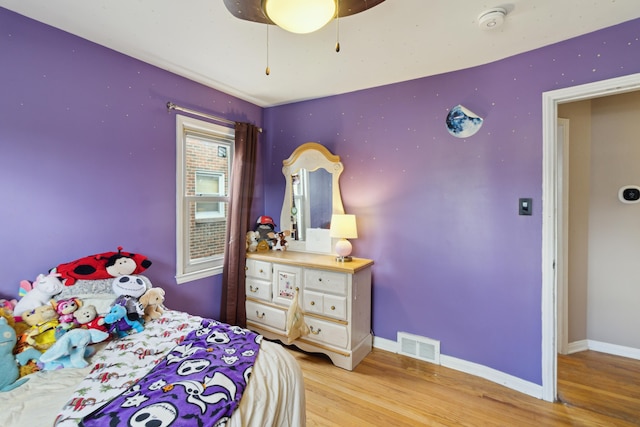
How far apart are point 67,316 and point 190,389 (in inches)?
39.8

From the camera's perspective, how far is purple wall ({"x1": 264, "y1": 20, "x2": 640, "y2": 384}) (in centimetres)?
203

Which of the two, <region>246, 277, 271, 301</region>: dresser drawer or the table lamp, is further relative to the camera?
<region>246, 277, 271, 301</region>: dresser drawer

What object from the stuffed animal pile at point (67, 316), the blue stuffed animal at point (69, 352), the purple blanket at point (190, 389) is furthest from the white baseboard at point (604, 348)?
the blue stuffed animal at point (69, 352)

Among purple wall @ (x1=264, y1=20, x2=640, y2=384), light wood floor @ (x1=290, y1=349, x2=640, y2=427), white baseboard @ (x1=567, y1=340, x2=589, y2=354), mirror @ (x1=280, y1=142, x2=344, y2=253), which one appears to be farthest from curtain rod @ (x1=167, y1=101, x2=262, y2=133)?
white baseboard @ (x1=567, y1=340, x2=589, y2=354)

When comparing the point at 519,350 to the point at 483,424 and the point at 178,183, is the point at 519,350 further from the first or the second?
the point at 178,183

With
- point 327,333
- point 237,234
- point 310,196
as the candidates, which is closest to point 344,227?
point 310,196

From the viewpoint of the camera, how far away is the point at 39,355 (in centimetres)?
140

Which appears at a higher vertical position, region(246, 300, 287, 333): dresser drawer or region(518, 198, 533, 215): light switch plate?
region(518, 198, 533, 215): light switch plate

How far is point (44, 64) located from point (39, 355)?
169 centimetres

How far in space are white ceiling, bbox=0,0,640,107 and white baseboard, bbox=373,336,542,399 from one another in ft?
7.77

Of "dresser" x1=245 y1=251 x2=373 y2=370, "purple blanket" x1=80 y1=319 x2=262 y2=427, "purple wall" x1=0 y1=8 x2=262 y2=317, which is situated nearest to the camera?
"purple blanket" x1=80 y1=319 x2=262 y2=427

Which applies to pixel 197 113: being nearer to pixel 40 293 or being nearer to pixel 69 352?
pixel 40 293

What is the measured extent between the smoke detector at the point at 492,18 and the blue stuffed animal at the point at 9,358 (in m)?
2.93

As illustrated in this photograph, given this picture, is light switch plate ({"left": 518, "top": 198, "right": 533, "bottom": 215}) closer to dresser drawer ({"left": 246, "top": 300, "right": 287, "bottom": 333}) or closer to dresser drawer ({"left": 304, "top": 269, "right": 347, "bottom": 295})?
dresser drawer ({"left": 304, "top": 269, "right": 347, "bottom": 295})
